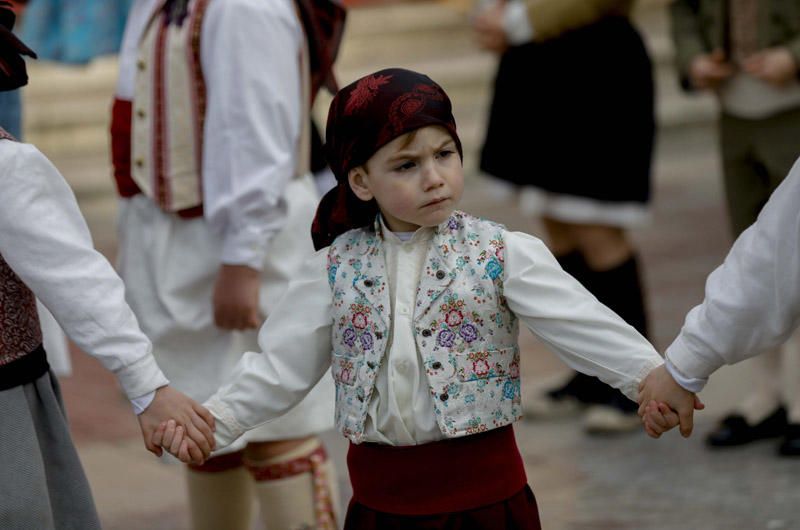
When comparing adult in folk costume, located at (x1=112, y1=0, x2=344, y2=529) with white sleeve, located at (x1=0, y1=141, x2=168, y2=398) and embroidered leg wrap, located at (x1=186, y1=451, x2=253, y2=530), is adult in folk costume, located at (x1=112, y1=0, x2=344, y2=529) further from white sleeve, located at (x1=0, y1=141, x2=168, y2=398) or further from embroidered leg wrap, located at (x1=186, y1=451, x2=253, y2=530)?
white sleeve, located at (x1=0, y1=141, x2=168, y2=398)

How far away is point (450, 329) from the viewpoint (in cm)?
271

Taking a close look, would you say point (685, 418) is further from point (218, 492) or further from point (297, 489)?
point (218, 492)

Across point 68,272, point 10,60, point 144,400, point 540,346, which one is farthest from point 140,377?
point 540,346

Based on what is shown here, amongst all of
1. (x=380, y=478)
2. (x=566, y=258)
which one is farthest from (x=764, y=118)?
(x=380, y=478)

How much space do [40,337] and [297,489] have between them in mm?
928

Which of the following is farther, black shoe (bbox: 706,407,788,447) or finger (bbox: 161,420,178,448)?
black shoe (bbox: 706,407,788,447)

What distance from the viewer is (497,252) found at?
2.73 metres

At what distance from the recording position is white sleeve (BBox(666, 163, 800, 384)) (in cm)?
263

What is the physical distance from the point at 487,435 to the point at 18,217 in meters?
1.00

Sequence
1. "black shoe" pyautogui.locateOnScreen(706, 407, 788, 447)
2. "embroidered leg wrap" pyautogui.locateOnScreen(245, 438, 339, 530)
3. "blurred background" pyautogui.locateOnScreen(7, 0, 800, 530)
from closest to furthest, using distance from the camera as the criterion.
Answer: "embroidered leg wrap" pyautogui.locateOnScreen(245, 438, 339, 530)
"blurred background" pyautogui.locateOnScreen(7, 0, 800, 530)
"black shoe" pyautogui.locateOnScreen(706, 407, 788, 447)

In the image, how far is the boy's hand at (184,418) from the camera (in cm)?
287

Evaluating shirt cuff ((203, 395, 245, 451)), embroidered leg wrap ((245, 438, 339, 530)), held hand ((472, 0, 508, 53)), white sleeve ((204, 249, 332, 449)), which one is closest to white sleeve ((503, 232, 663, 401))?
white sleeve ((204, 249, 332, 449))

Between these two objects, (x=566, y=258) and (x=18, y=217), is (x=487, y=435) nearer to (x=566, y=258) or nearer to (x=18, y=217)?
(x=18, y=217)

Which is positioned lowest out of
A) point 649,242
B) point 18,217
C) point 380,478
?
point 649,242
